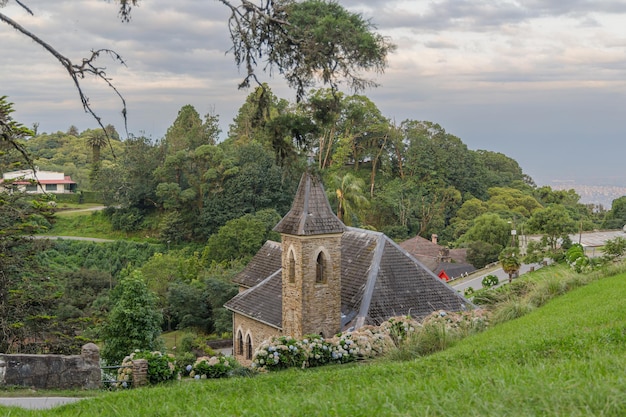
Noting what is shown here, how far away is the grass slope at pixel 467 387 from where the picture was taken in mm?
4789

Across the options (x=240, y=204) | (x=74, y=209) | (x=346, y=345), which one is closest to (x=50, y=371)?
(x=346, y=345)

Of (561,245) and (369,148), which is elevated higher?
(369,148)

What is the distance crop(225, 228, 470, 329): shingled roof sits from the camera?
55.2 ft

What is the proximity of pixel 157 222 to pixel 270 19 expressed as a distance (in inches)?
1791

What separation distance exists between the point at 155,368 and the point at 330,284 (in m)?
6.70

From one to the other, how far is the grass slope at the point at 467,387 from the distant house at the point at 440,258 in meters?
31.7

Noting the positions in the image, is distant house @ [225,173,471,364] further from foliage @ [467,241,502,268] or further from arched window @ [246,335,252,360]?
foliage @ [467,241,502,268]

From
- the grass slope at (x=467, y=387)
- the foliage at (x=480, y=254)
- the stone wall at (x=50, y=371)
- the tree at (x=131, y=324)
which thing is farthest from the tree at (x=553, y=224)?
the stone wall at (x=50, y=371)

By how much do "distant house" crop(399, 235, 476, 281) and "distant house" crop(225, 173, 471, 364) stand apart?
21834mm

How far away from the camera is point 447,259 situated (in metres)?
44.1

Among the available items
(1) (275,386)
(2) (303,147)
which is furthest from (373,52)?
(1) (275,386)

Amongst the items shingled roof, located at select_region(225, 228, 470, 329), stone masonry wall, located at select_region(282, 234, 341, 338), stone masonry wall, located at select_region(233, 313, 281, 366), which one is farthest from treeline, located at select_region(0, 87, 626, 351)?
stone masonry wall, located at select_region(282, 234, 341, 338)

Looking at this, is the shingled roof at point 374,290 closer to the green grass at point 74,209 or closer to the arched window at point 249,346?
the arched window at point 249,346

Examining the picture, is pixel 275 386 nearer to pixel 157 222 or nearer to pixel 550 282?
pixel 550 282
